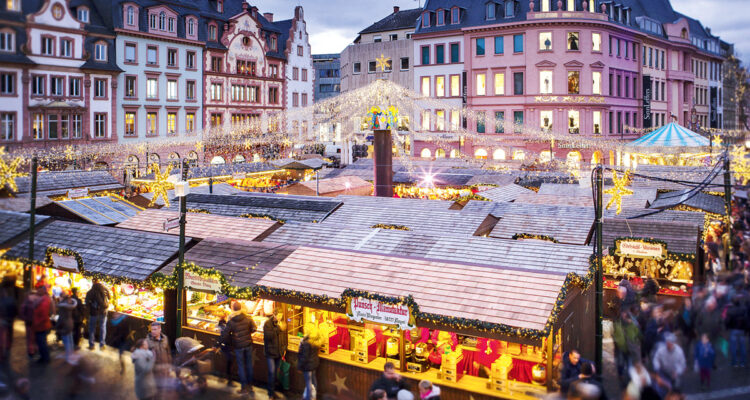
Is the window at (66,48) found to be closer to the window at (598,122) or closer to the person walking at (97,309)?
the person walking at (97,309)

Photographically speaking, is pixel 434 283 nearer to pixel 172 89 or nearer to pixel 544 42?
pixel 544 42

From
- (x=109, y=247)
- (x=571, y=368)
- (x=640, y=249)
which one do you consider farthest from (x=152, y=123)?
(x=571, y=368)

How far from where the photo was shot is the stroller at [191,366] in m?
12.8

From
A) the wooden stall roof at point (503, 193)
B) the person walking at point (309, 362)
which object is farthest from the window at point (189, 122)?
the person walking at point (309, 362)

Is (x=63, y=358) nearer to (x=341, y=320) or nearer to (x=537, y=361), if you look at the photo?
(x=341, y=320)

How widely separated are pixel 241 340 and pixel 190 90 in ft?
156

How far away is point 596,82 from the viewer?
5369 cm

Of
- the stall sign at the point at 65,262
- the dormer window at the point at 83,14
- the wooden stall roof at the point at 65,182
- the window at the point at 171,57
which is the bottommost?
the stall sign at the point at 65,262

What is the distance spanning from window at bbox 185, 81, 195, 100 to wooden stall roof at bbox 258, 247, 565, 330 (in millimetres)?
44786

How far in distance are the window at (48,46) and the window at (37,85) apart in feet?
5.47

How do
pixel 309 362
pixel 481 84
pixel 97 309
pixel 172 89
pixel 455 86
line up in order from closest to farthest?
pixel 309 362 < pixel 97 309 < pixel 172 89 < pixel 481 84 < pixel 455 86

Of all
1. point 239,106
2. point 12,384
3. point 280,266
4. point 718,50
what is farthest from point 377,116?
point 718,50

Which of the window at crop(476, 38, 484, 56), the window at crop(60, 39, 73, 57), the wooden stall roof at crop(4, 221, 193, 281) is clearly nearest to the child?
the wooden stall roof at crop(4, 221, 193, 281)

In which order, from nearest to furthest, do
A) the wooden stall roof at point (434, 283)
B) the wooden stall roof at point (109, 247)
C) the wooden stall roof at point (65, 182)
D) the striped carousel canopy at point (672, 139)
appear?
the wooden stall roof at point (434, 283)
the wooden stall roof at point (109, 247)
the wooden stall roof at point (65, 182)
the striped carousel canopy at point (672, 139)
